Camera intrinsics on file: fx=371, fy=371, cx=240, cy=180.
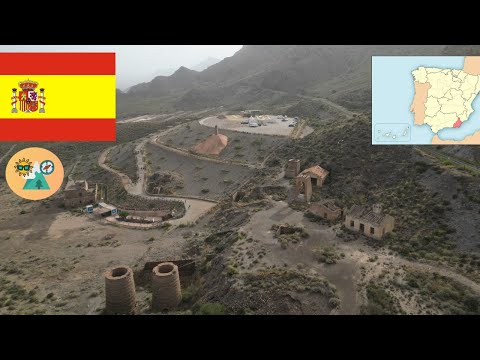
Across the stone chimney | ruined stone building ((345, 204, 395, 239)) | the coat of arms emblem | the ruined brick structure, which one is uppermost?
the coat of arms emblem

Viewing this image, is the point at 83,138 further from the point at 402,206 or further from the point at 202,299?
the point at 402,206

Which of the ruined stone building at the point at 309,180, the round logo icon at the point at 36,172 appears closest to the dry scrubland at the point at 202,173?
the ruined stone building at the point at 309,180

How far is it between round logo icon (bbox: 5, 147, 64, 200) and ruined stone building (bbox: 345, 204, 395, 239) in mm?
19879

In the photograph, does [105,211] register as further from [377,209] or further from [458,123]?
[458,123]

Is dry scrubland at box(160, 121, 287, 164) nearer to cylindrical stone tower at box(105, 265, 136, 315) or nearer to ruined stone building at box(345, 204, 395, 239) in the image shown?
ruined stone building at box(345, 204, 395, 239)

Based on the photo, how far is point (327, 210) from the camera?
29406 mm

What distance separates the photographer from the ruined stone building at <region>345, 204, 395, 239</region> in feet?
85.2

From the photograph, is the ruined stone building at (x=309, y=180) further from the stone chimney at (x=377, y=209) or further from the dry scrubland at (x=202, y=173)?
the dry scrubland at (x=202, y=173)

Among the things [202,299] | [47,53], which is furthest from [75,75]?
[202,299]

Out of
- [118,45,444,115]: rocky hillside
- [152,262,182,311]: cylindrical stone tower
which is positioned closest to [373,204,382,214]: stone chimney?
[152,262,182,311]: cylindrical stone tower

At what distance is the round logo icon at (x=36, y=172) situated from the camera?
21672 millimetres

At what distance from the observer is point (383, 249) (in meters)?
24.8

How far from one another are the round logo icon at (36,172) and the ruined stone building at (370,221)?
19879 millimetres

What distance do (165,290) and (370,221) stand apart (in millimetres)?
14787
